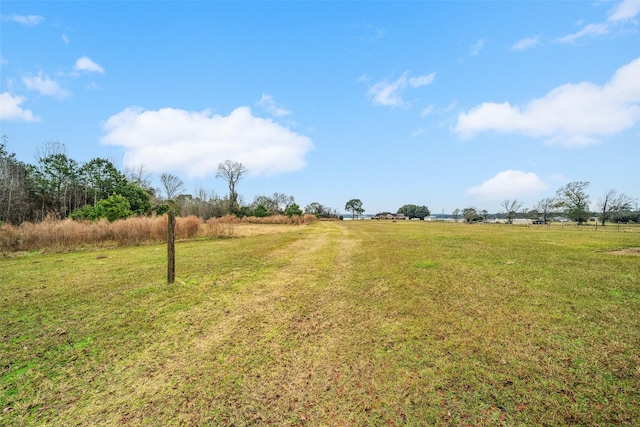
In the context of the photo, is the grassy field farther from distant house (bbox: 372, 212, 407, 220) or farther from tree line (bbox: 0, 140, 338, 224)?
distant house (bbox: 372, 212, 407, 220)

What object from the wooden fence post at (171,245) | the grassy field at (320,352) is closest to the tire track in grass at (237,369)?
the grassy field at (320,352)

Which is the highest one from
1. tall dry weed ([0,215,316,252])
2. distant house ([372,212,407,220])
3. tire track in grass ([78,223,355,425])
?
distant house ([372,212,407,220])

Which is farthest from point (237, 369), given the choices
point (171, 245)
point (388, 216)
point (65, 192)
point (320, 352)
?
point (388, 216)

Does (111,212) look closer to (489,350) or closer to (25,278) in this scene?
(25,278)

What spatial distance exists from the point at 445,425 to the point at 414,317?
8.16 ft

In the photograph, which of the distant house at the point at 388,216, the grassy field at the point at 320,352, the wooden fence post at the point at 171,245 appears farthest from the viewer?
the distant house at the point at 388,216

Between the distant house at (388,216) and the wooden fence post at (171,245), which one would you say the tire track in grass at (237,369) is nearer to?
the wooden fence post at (171,245)

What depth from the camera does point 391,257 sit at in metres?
11.2

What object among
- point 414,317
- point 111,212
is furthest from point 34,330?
point 111,212

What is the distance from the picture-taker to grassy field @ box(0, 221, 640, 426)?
102 inches

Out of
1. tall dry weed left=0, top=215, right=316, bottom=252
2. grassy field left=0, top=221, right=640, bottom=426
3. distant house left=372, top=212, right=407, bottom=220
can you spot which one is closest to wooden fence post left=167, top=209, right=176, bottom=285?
grassy field left=0, top=221, right=640, bottom=426

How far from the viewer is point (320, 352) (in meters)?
3.65

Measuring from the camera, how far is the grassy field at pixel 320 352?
8.47 ft

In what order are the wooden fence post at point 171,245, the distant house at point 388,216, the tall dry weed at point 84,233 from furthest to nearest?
1. the distant house at point 388,216
2. the tall dry weed at point 84,233
3. the wooden fence post at point 171,245
